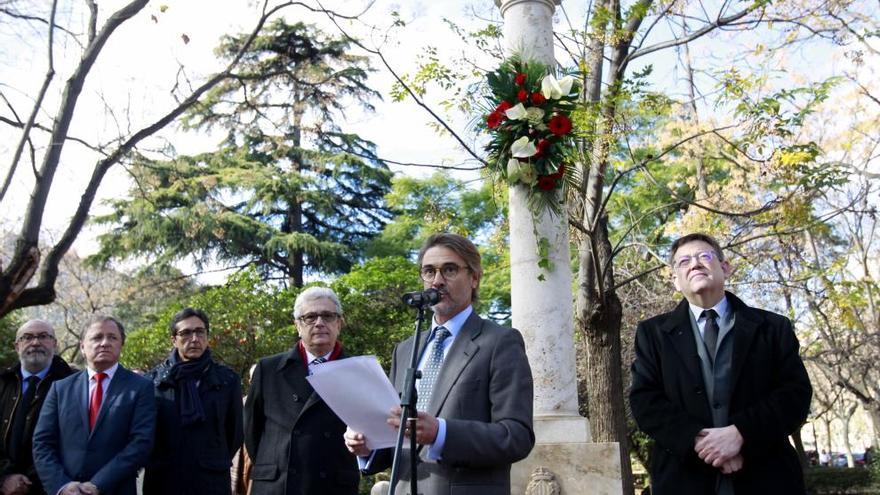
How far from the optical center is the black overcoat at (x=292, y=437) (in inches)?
174

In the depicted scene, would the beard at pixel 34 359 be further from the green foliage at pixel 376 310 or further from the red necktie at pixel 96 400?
the green foliage at pixel 376 310

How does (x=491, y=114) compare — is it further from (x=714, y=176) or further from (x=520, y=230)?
(x=714, y=176)

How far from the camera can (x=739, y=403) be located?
3355 mm

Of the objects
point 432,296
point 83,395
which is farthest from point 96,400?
point 432,296

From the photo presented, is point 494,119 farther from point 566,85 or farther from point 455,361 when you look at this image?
point 455,361

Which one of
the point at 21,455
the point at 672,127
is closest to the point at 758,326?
the point at 21,455

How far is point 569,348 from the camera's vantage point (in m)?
6.46

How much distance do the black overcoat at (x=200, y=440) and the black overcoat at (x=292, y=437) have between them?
323 mm

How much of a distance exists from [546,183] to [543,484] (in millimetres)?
2173

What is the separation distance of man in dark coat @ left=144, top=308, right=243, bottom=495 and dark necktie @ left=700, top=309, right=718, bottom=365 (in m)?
2.90

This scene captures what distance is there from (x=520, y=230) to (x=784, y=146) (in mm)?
4548

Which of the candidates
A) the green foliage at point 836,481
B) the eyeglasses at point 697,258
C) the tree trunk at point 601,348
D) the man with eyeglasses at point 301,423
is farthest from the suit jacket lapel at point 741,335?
the green foliage at point 836,481

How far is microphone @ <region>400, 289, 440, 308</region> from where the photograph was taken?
303cm

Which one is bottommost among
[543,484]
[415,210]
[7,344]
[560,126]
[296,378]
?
[543,484]
